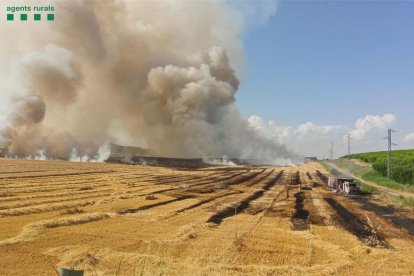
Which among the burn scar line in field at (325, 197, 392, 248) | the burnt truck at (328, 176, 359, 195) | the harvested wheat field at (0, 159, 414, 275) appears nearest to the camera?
the harvested wheat field at (0, 159, 414, 275)

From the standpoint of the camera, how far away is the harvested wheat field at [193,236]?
1723cm

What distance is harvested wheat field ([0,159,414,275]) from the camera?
1723 centimetres

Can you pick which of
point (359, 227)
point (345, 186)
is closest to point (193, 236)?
point (359, 227)

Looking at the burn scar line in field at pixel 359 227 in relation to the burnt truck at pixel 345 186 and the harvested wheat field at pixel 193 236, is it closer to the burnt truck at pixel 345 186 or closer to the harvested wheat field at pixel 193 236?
the harvested wheat field at pixel 193 236

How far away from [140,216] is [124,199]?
9.35 metres

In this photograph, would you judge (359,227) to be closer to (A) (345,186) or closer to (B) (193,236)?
(B) (193,236)

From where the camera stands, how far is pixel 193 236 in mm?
22984

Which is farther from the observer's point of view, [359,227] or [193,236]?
[359,227]

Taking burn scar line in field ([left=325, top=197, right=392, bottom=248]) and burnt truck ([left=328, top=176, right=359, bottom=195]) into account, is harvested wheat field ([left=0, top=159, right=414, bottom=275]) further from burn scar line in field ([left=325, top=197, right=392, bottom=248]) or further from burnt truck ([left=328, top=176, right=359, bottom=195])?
burnt truck ([left=328, top=176, right=359, bottom=195])

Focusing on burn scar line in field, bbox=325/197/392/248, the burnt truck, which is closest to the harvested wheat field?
burn scar line in field, bbox=325/197/392/248

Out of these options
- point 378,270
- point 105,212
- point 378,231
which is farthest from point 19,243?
point 378,231

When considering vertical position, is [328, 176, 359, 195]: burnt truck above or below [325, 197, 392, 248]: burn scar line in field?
above

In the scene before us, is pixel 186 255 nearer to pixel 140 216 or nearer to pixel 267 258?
pixel 267 258

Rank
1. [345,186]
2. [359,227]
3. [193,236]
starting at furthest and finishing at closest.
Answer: [345,186], [359,227], [193,236]
